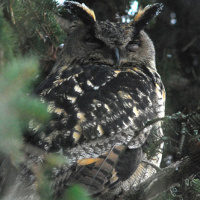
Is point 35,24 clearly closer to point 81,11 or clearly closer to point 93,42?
point 81,11

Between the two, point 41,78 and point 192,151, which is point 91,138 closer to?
point 192,151

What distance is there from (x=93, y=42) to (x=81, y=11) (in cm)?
32

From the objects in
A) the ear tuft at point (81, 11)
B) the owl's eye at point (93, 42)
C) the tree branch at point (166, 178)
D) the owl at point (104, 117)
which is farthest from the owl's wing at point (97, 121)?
the ear tuft at point (81, 11)

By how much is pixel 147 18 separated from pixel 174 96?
35.4 inches

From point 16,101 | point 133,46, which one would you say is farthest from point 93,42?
point 16,101

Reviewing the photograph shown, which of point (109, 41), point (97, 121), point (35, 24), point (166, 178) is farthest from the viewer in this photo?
point (109, 41)

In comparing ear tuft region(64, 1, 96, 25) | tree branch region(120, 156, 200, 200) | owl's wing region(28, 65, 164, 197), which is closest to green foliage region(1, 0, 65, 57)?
ear tuft region(64, 1, 96, 25)

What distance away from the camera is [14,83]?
1.11 meters

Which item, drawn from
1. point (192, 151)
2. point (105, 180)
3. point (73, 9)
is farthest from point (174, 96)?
point (192, 151)

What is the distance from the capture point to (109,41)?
3312mm

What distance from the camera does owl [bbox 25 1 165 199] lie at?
2.42 m

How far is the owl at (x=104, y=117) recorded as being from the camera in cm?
242

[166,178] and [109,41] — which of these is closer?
[166,178]

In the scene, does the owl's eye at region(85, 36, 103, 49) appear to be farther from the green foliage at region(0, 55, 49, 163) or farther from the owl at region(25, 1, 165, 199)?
the green foliage at region(0, 55, 49, 163)
